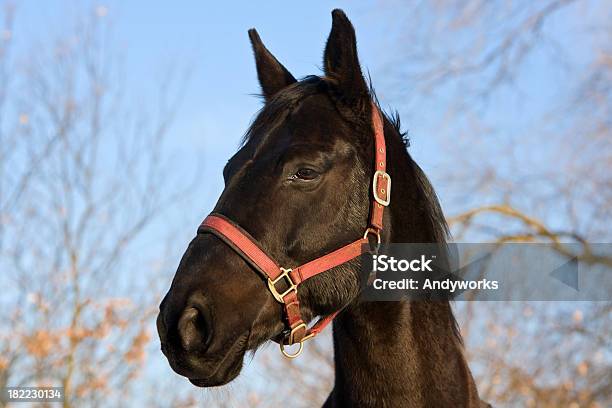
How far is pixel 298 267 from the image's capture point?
132 inches

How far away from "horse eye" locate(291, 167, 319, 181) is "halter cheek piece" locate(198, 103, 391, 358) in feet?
1.01

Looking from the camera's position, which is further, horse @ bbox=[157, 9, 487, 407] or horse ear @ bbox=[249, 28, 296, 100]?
horse ear @ bbox=[249, 28, 296, 100]

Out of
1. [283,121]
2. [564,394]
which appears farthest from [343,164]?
[564,394]

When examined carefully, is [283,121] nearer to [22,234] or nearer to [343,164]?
[343,164]

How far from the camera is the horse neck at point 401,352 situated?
343 cm

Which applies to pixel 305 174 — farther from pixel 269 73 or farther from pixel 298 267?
pixel 269 73

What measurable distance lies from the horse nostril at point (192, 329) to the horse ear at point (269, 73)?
1523mm

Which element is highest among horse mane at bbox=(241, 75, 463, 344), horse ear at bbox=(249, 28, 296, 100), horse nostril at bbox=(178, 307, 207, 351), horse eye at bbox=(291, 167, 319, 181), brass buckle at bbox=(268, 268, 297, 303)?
horse ear at bbox=(249, 28, 296, 100)

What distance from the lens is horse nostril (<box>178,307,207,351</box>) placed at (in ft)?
9.75

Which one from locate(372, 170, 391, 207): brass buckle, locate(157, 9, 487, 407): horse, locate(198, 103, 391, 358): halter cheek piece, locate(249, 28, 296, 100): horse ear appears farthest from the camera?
locate(249, 28, 296, 100): horse ear

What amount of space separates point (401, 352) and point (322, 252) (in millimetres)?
538

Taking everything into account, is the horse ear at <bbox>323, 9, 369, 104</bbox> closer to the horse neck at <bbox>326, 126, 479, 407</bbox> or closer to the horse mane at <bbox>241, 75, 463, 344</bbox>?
the horse mane at <bbox>241, 75, 463, 344</bbox>

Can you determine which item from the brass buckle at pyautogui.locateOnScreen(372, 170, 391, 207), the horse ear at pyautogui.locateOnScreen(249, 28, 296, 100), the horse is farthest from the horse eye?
the horse ear at pyautogui.locateOnScreen(249, 28, 296, 100)

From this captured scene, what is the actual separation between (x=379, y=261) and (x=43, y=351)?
7393 mm
